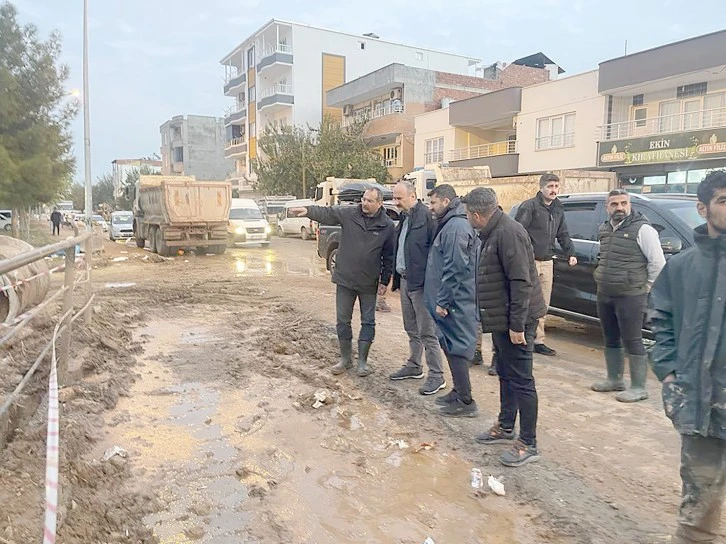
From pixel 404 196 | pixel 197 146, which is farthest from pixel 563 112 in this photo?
pixel 197 146

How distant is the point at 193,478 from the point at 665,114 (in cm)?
2421

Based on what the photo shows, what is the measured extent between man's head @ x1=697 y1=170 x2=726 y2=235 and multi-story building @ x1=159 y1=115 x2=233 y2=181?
78.2m

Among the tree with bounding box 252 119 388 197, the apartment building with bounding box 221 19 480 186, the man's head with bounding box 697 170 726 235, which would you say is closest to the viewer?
the man's head with bounding box 697 170 726 235

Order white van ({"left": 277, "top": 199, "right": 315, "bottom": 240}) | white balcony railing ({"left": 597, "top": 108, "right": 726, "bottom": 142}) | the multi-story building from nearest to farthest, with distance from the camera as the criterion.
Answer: white balcony railing ({"left": 597, "top": 108, "right": 726, "bottom": 142})
white van ({"left": 277, "top": 199, "right": 315, "bottom": 240})
the multi-story building

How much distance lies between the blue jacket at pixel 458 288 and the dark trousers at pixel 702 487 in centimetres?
202

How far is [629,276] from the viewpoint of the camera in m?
5.04

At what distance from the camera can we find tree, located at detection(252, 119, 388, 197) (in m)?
38.5

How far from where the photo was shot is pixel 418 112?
39.8 meters

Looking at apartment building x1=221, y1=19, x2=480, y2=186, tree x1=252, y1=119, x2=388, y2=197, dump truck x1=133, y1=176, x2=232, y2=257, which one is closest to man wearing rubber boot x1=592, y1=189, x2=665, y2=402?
dump truck x1=133, y1=176, x2=232, y2=257

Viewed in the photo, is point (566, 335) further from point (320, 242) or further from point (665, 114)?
point (665, 114)

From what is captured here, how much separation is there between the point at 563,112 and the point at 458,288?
78.1 ft

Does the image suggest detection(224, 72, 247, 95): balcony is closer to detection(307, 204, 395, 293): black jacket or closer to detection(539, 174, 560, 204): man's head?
detection(539, 174, 560, 204): man's head

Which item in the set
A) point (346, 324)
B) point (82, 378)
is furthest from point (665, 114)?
point (82, 378)

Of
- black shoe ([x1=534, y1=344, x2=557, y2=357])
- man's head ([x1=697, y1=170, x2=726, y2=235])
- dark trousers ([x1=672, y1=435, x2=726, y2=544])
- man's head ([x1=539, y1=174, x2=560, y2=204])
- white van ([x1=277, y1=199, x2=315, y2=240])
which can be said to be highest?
man's head ([x1=539, y1=174, x2=560, y2=204])
